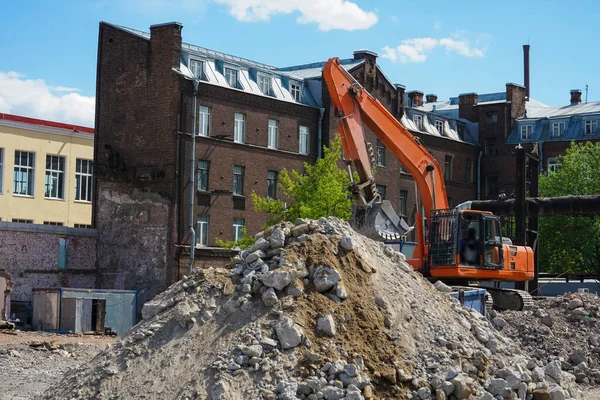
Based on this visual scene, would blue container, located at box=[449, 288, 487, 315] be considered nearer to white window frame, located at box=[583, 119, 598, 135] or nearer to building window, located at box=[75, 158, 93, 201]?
building window, located at box=[75, 158, 93, 201]

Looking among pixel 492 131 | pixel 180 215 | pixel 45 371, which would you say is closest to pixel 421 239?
pixel 45 371

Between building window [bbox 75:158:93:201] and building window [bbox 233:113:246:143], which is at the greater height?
building window [bbox 233:113:246:143]

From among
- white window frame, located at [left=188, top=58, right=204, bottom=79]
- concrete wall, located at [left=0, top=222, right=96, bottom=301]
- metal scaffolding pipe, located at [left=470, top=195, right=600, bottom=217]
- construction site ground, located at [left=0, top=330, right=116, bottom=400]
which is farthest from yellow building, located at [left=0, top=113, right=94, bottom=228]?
metal scaffolding pipe, located at [left=470, top=195, right=600, bottom=217]

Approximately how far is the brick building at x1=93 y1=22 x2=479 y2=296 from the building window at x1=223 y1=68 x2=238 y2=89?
5 centimetres

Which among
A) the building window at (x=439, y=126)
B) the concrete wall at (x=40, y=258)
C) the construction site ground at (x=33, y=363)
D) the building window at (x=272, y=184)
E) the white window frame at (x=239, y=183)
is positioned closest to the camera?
the construction site ground at (x=33, y=363)

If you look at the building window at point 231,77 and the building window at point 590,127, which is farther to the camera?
the building window at point 590,127

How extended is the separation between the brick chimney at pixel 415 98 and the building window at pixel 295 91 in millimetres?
15957

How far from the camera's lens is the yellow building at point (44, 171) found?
173ft

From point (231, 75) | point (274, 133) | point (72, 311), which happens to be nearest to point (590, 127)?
point (274, 133)

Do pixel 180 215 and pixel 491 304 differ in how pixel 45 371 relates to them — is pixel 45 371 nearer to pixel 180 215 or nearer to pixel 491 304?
pixel 491 304

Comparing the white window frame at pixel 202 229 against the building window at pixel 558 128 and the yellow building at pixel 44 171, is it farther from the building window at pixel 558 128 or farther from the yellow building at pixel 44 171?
the building window at pixel 558 128

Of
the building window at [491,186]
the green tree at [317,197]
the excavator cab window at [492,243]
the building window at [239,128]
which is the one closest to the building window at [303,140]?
the building window at [239,128]

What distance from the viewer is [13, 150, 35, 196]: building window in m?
53.4

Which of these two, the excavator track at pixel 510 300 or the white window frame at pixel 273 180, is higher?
the white window frame at pixel 273 180
